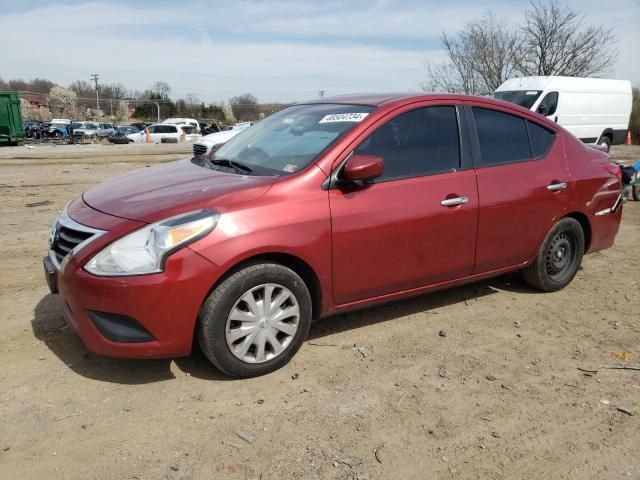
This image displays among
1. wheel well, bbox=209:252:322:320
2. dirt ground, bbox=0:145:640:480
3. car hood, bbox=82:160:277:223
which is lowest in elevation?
dirt ground, bbox=0:145:640:480

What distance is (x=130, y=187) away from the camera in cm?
370

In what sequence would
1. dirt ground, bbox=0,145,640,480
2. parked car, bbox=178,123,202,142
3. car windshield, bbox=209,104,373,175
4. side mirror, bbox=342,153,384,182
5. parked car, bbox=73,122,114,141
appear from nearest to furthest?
1. dirt ground, bbox=0,145,640,480
2. side mirror, bbox=342,153,384,182
3. car windshield, bbox=209,104,373,175
4. parked car, bbox=73,122,114,141
5. parked car, bbox=178,123,202,142

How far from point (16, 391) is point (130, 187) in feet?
4.62

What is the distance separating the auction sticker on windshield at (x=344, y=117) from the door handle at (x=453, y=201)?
817mm

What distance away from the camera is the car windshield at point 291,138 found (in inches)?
144

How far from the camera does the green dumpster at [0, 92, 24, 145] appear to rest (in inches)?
1040

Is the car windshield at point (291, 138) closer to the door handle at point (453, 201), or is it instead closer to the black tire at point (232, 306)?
the black tire at point (232, 306)

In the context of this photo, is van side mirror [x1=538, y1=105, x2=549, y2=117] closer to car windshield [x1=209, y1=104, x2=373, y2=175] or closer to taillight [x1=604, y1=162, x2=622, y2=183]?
taillight [x1=604, y1=162, x2=622, y2=183]

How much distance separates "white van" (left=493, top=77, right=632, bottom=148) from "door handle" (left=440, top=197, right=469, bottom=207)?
43.6 ft

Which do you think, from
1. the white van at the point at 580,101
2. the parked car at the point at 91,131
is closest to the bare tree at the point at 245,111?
the parked car at the point at 91,131

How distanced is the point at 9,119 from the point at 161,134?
30.7 feet

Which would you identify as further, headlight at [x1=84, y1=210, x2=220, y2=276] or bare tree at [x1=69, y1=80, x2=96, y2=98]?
bare tree at [x1=69, y1=80, x2=96, y2=98]

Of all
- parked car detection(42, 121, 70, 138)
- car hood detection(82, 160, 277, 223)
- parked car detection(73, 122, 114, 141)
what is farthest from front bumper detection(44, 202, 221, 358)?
parked car detection(42, 121, 70, 138)

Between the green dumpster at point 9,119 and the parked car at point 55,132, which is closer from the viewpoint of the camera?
the green dumpster at point 9,119
